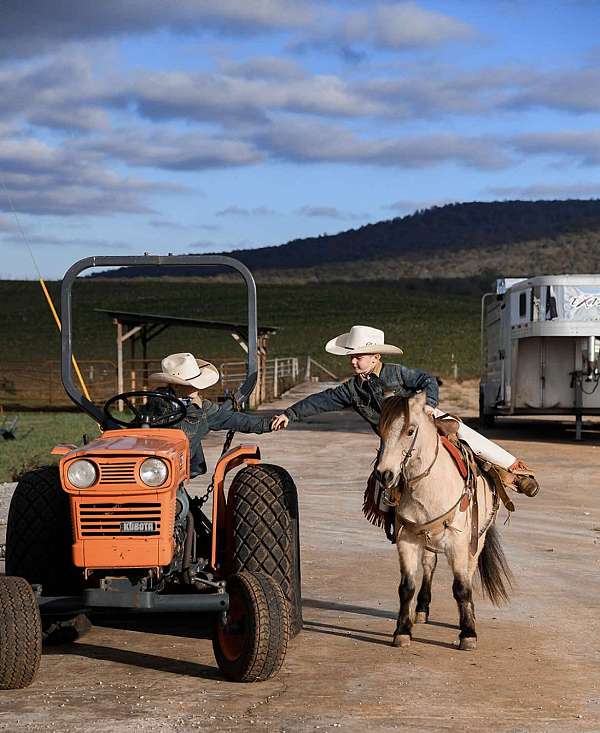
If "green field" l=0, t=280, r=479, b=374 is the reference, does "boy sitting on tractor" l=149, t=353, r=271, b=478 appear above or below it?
below

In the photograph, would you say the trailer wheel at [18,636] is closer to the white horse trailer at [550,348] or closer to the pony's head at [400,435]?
the pony's head at [400,435]

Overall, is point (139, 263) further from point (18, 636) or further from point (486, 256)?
point (486, 256)

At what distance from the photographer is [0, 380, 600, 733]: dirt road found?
19.9ft

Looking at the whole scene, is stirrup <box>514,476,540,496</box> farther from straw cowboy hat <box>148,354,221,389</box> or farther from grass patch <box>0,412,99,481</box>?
grass patch <box>0,412,99,481</box>

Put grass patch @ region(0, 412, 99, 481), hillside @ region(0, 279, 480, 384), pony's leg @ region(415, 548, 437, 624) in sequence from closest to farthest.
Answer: pony's leg @ region(415, 548, 437, 624), grass patch @ region(0, 412, 99, 481), hillside @ region(0, 279, 480, 384)

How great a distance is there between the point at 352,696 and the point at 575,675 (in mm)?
1342

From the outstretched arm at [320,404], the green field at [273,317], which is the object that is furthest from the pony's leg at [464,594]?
the green field at [273,317]

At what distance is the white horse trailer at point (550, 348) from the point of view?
22938mm

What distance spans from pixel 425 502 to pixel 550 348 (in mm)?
16765

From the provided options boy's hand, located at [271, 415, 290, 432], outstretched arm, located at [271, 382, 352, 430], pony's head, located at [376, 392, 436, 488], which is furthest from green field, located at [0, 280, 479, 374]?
pony's head, located at [376, 392, 436, 488]

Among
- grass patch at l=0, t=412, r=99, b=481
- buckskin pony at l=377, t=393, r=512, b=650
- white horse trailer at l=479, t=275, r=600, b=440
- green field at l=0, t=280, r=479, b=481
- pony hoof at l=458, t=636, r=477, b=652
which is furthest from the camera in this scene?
green field at l=0, t=280, r=479, b=481

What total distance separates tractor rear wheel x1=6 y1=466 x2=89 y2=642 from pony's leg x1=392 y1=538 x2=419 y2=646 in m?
1.87

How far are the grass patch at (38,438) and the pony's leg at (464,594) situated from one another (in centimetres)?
1022

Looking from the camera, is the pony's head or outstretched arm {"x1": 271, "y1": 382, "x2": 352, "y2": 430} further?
outstretched arm {"x1": 271, "y1": 382, "x2": 352, "y2": 430}
